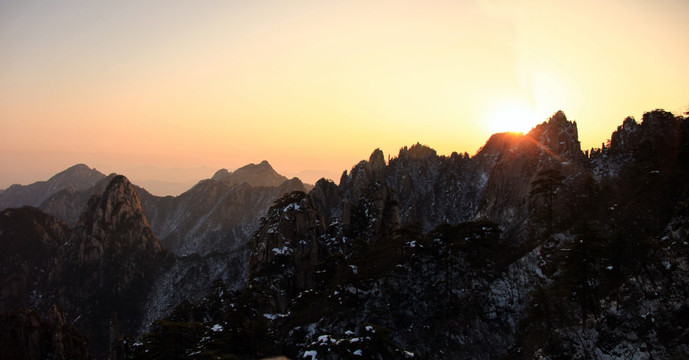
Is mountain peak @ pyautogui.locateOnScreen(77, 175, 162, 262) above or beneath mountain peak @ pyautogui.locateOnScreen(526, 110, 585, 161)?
beneath

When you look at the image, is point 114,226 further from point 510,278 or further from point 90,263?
point 510,278

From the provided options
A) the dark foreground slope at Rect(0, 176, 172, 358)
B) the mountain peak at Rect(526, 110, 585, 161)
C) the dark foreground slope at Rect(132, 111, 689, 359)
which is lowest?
the dark foreground slope at Rect(0, 176, 172, 358)

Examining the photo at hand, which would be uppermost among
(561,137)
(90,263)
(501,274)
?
(561,137)

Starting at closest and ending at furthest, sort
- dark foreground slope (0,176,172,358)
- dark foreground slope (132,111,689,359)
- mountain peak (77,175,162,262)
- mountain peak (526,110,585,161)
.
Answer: dark foreground slope (132,111,689,359)
mountain peak (526,110,585,161)
dark foreground slope (0,176,172,358)
mountain peak (77,175,162,262)

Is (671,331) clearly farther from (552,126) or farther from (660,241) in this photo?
(552,126)

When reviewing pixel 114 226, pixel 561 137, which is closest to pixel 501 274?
pixel 561 137

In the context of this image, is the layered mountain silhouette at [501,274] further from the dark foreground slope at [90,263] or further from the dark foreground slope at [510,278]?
the dark foreground slope at [90,263]

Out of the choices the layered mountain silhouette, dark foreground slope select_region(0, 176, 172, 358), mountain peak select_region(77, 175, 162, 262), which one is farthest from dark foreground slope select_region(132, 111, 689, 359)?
mountain peak select_region(77, 175, 162, 262)

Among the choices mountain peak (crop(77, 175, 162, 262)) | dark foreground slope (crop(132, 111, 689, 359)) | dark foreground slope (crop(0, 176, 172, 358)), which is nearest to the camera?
dark foreground slope (crop(132, 111, 689, 359))

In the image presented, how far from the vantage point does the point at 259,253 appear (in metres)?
72.0

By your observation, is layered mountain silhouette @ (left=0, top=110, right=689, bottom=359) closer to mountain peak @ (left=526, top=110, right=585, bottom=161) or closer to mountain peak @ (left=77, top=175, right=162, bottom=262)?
mountain peak @ (left=526, top=110, right=585, bottom=161)

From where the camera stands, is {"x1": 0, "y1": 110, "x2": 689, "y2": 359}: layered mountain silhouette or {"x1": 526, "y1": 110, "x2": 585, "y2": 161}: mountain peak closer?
{"x1": 0, "y1": 110, "x2": 689, "y2": 359}: layered mountain silhouette

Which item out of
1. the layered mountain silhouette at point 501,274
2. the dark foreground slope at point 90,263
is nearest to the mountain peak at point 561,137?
the layered mountain silhouette at point 501,274

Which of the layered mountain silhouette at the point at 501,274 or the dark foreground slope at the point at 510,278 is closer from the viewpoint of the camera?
the dark foreground slope at the point at 510,278
